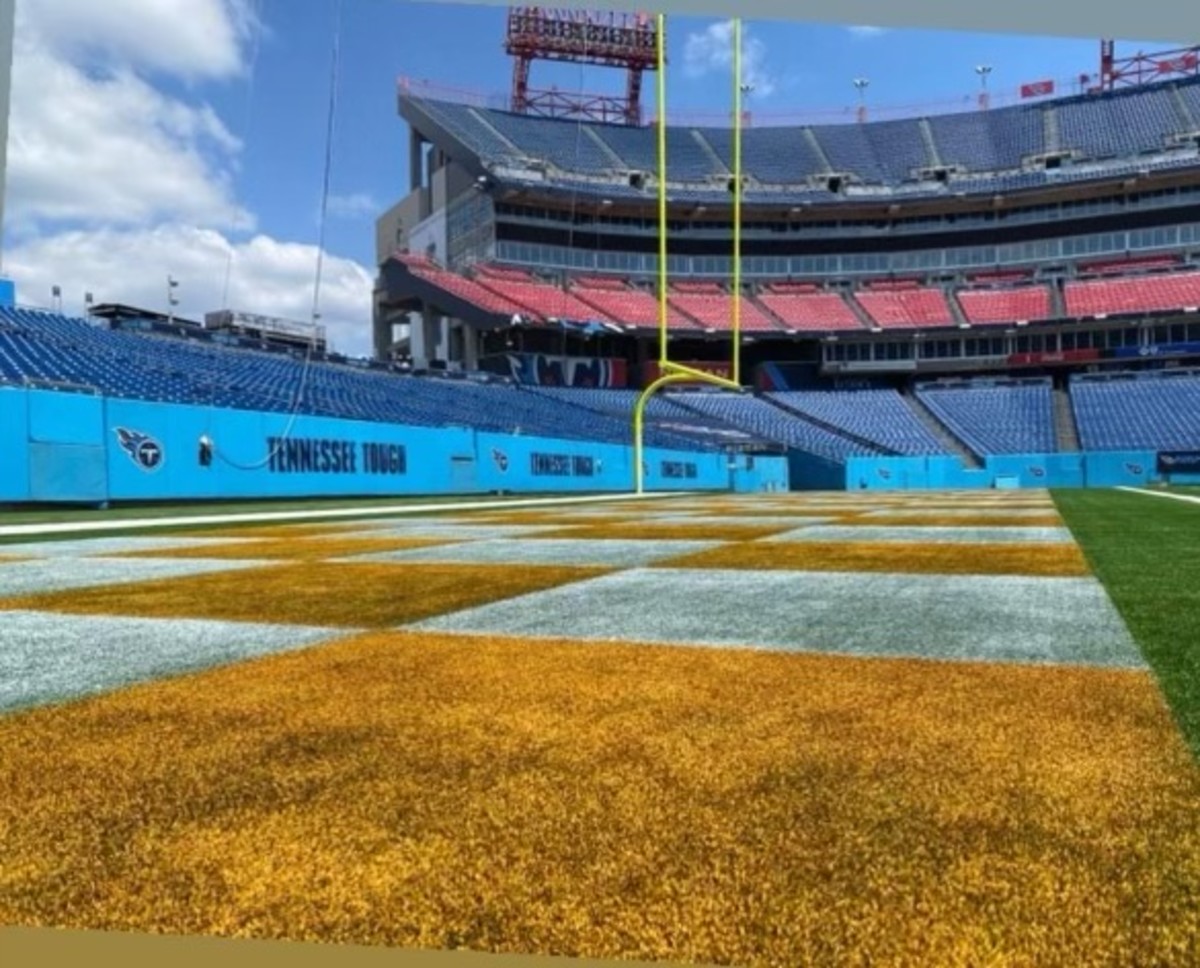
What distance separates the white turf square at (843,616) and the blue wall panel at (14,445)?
11.8m

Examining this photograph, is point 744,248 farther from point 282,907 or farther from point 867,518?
point 282,907

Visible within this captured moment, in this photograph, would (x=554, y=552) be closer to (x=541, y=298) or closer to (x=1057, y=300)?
(x=541, y=298)

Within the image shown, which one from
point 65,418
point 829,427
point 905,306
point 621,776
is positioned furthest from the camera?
point 905,306

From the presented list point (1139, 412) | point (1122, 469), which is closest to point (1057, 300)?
point (1139, 412)

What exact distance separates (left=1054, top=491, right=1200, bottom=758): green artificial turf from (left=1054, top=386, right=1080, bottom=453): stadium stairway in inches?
1208

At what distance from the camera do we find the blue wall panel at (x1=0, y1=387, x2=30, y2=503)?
13.2 m

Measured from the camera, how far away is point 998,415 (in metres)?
40.8

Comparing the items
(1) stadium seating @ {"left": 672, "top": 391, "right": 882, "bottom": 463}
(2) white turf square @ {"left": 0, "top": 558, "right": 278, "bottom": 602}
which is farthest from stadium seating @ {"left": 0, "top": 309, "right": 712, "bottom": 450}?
(2) white turf square @ {"left": 0, "top": 558, "right": 278, "bottom": 602}

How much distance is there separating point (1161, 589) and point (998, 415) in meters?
39.5

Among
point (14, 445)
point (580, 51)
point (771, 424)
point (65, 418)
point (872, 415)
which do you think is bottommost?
point (14, 445)

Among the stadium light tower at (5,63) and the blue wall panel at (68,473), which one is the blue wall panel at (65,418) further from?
the stadium light tower at (5,63)

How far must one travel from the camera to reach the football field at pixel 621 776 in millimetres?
1239

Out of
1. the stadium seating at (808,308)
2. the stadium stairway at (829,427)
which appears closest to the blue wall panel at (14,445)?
the stadium stairway at (829,427)

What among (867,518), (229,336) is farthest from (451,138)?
(867,518)
